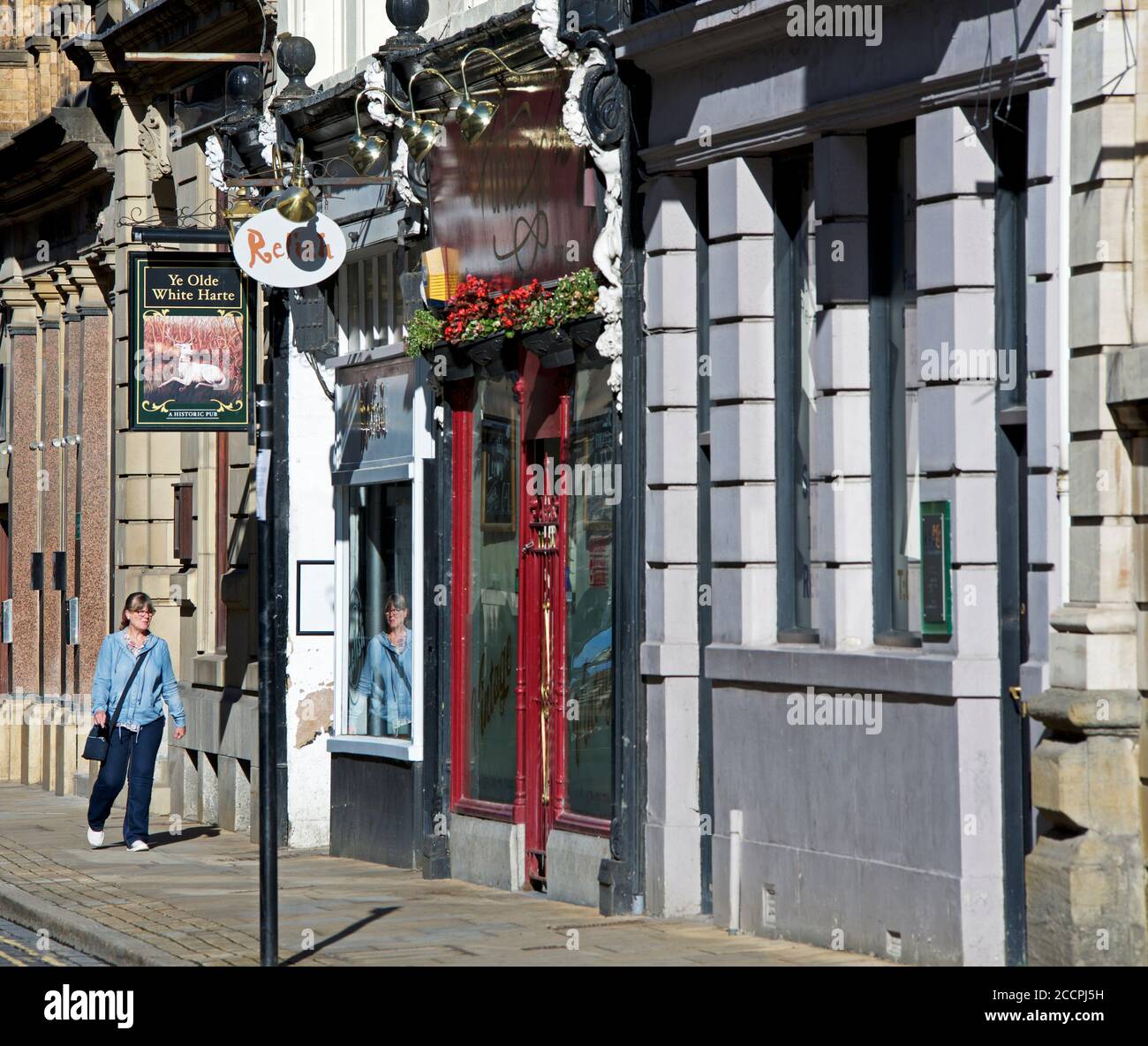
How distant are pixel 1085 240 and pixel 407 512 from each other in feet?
25.0

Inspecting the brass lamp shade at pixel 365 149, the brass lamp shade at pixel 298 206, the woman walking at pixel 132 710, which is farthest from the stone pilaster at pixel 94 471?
the brass lamp shade at pixel 298 206

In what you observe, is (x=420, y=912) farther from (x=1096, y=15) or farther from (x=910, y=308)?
(x=1096, y=15)

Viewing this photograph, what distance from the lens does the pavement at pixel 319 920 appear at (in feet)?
38.2

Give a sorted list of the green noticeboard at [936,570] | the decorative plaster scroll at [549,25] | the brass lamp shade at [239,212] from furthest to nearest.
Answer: the brass lamp shade at [239,212] → the decorative plaster scroll at [549,25] → the green noticeboard at [936,570]

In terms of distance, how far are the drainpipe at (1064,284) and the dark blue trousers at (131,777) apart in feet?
31.2

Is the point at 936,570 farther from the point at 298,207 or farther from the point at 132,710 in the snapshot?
the point at 132,710

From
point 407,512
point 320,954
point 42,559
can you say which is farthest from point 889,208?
point 42,559

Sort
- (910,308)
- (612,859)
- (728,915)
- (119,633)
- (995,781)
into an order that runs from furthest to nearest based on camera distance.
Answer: (119,633), (612,859), (728,915), (910,308), (995,781)

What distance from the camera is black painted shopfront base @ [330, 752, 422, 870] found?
16250 millimetres

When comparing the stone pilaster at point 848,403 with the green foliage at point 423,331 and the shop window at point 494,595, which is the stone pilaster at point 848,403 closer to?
the shop window at point 494,595

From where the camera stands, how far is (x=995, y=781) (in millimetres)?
10703

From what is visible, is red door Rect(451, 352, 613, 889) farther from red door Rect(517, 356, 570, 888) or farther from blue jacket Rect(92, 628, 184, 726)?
blue jacket Rect(92, 628, 184, 726)

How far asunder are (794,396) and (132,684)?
740cm

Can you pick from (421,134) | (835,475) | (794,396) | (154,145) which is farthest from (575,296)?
(154,145)
